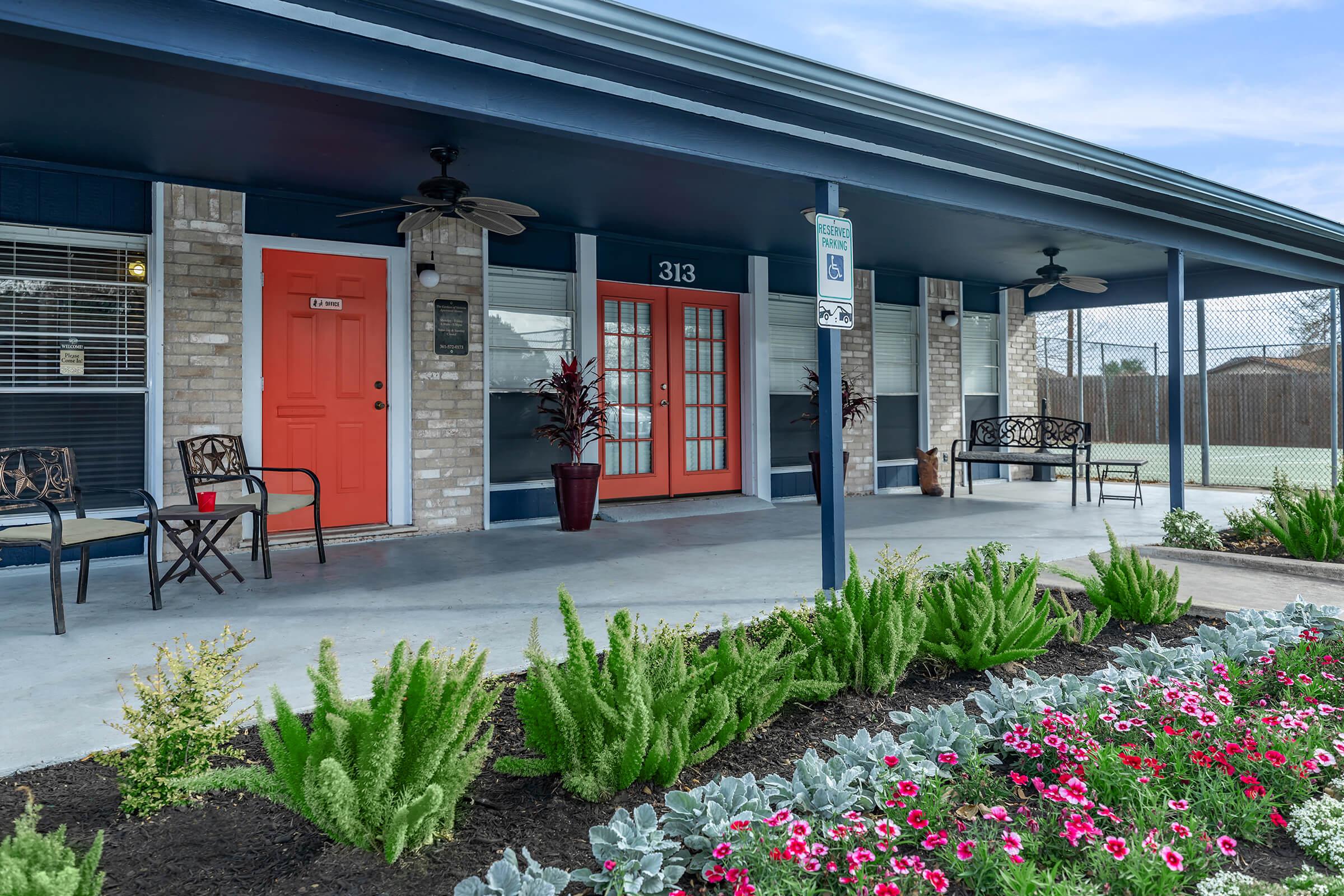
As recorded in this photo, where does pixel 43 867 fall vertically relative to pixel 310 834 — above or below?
above

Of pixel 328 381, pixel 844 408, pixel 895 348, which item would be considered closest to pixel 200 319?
pixel 328 381

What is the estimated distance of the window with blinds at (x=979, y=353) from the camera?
10547 mm

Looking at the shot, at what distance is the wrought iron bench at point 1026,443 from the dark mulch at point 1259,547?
2765mm

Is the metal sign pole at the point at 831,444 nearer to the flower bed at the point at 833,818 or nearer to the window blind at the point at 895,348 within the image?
the flower bed at the point at 833,818

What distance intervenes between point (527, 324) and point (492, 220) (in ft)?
6.09

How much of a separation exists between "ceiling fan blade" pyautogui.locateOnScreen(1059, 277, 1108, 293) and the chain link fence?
2557 millimetres

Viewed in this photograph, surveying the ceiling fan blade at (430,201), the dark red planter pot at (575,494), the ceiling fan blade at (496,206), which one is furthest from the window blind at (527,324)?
the ceiling fan blade at (430,201)

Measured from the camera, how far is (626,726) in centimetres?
191

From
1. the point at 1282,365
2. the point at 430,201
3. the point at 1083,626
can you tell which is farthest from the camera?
the point at 1282,365

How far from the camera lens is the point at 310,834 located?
1824 mm

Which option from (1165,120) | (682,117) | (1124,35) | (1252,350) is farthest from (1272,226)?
(1165,120)

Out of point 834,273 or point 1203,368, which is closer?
point 834,273

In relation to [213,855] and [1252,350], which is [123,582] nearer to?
[213,855]

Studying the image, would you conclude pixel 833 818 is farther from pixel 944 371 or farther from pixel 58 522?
pixel 944 371
